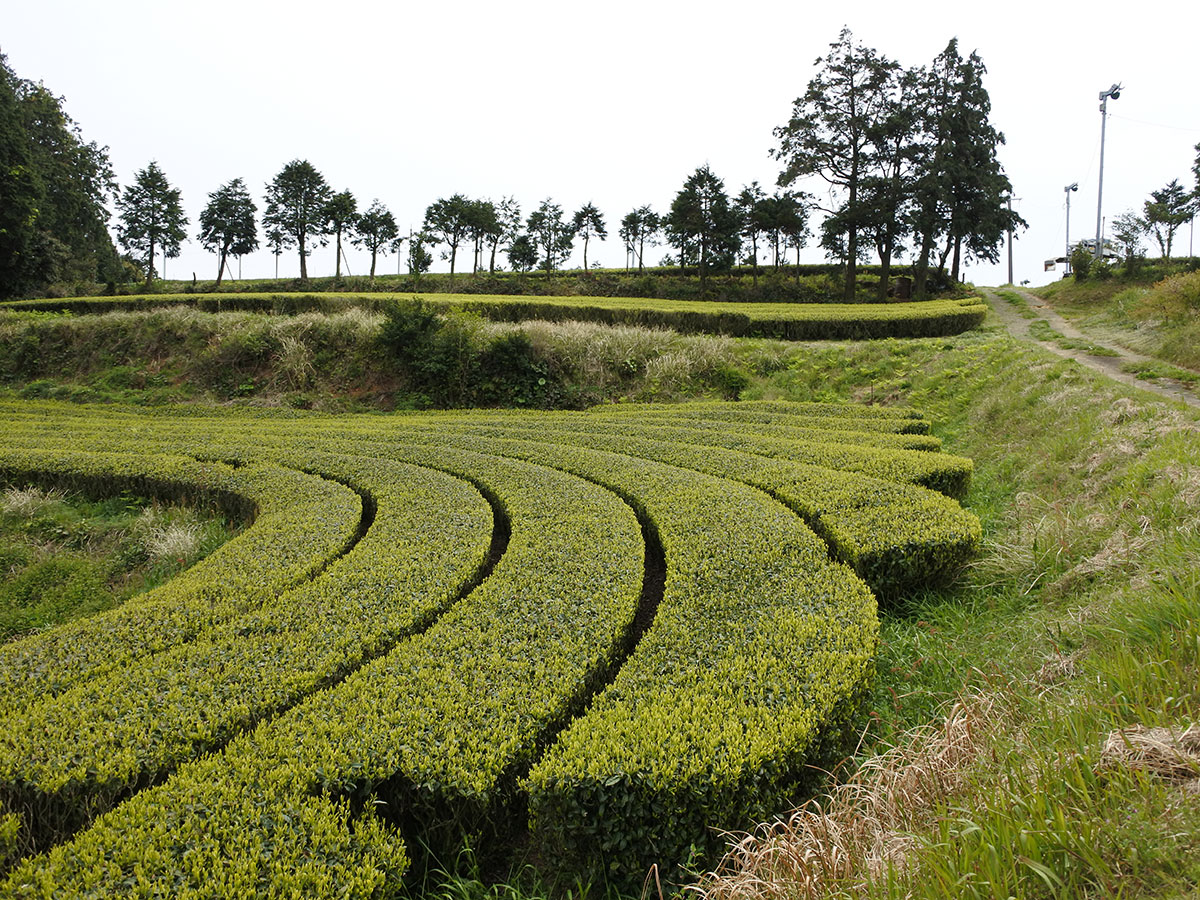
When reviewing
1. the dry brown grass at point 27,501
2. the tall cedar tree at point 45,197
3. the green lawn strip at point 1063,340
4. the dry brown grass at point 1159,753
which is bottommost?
the dry brown grass at point 27,501

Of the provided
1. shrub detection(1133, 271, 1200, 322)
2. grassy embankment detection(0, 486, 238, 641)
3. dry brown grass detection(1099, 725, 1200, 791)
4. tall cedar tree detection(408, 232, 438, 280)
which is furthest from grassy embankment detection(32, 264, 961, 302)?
dry brown grass detection(1099, 725, 1200, 791)

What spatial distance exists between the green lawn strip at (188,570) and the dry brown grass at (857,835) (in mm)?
3619

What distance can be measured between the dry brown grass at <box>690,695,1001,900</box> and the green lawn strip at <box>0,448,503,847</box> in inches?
94.9

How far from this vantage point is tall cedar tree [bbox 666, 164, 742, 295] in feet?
121

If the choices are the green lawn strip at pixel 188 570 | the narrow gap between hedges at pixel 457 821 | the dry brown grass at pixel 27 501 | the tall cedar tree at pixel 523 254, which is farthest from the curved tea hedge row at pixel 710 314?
the tall cedar tree at pixel 523 254

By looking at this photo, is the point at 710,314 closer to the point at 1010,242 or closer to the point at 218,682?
the point at 218,682

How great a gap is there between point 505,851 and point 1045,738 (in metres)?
2.44

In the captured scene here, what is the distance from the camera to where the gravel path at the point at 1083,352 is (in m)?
9.38

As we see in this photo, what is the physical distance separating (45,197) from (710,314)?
1280 inches

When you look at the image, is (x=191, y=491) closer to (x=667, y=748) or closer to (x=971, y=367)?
(x=667, y=748)

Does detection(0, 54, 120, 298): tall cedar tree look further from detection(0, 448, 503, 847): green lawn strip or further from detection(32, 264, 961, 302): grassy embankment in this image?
detection(0, 448, 503, 847): green lawn strip

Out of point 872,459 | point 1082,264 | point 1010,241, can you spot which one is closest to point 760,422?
point 872,459

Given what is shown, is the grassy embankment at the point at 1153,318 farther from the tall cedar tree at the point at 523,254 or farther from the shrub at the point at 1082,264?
the tall cedar tree at the point at 523,254

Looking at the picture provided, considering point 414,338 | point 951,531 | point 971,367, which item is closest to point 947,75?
point 971,367
